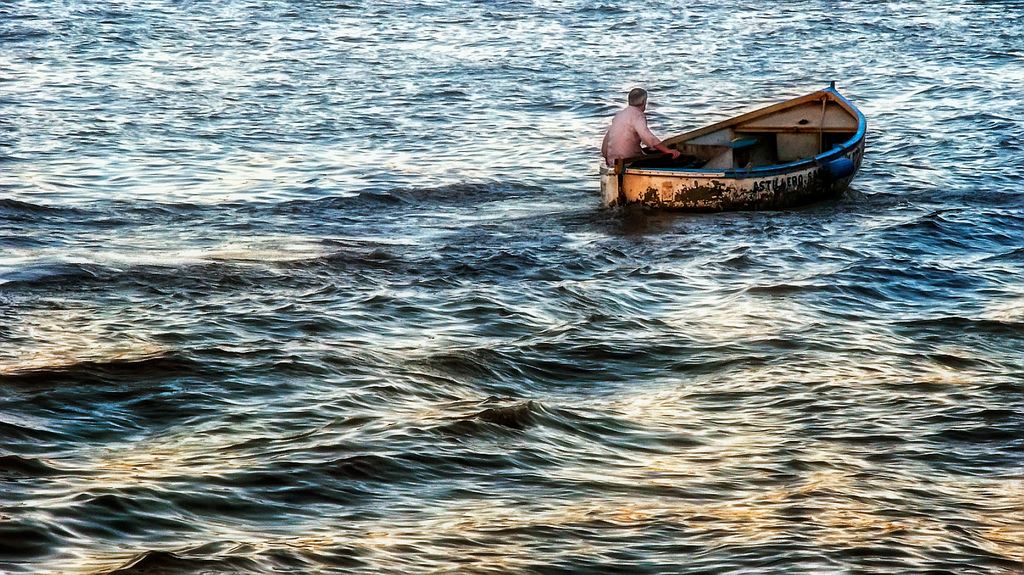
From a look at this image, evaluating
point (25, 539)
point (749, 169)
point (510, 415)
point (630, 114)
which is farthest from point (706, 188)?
point (25, 539)

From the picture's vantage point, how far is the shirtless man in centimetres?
1595

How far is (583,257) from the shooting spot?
13.7 metres

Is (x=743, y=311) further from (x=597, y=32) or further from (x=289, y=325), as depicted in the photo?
(x=597, y=32)

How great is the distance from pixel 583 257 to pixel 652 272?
0.90m

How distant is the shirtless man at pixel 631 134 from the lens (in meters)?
16.0

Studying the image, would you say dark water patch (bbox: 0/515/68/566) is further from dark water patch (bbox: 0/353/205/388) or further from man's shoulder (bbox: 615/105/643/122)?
man's shoulder (bbox: 615/105/643/122)

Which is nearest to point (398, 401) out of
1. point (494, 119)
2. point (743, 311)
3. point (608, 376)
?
point (608, 376)

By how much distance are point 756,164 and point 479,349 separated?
9.07 metres

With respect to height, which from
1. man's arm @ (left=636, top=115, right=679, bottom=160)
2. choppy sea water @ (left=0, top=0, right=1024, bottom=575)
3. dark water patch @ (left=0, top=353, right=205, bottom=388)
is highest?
man's arm @ (left=636, top=115, right=679, bottom=160)

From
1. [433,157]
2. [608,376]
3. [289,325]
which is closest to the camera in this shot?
[608,376]

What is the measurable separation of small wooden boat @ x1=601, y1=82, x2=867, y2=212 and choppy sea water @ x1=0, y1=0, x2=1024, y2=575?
0.30 metres

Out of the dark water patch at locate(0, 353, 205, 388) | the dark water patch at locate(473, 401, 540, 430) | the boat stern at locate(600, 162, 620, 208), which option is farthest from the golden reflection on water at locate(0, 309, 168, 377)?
the boat stern at locate(600, 162, 620, 208)

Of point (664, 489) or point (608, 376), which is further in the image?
point (608, 376)

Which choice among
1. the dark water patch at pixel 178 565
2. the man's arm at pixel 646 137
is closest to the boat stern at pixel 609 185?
the man's arm at pixel 646 137
